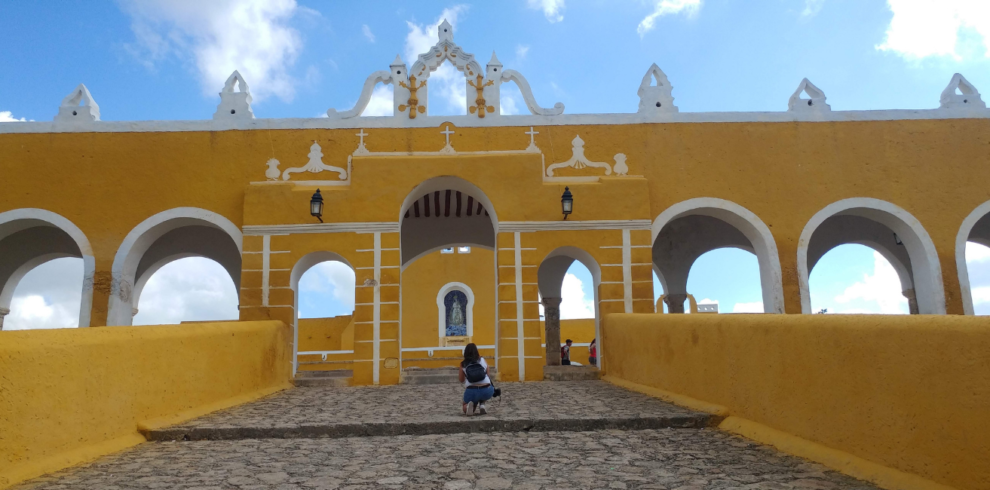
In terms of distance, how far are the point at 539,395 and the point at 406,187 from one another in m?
3.89

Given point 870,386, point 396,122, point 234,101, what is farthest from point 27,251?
point 870,386

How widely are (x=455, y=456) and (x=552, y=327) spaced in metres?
9.44

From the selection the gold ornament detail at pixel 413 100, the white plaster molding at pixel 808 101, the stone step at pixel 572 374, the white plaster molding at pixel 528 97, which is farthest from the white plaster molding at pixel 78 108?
the white plaster molding at pixel 808 101

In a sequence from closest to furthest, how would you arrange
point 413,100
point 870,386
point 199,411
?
point 870,386
point 199,411
point 413,100

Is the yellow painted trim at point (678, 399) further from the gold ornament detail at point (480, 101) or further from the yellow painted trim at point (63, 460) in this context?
the gold ornament detail at point (480, 101)

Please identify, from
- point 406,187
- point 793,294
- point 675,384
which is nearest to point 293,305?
point 406,187

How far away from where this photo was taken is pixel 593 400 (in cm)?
622

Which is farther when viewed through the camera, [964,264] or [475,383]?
[964,264]

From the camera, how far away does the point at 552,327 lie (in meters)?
13.2

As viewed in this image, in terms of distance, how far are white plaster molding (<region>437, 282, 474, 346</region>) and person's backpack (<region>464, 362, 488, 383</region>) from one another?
34.6 feet

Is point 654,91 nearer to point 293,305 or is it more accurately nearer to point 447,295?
point 293,305

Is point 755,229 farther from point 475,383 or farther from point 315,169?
point 315,169

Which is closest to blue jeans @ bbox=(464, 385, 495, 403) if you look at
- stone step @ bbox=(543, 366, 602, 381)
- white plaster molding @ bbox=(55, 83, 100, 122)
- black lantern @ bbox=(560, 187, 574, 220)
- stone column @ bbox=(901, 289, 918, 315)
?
stone step @ bbox=(543, 366, 602, 381)

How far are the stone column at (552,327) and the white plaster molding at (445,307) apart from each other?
10.6 ft
